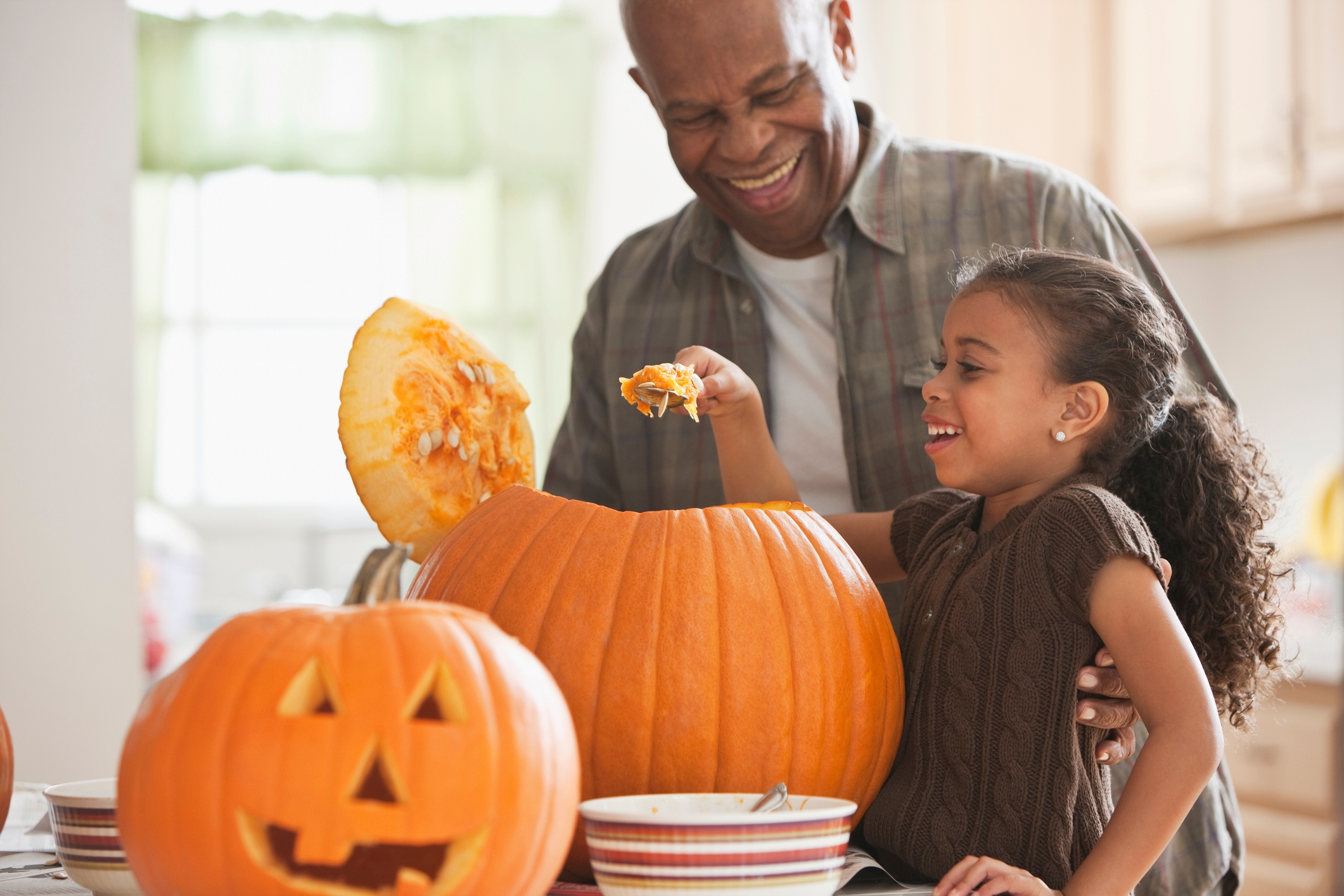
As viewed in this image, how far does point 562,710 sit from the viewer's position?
2.18ft

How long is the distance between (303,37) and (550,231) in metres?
1.07

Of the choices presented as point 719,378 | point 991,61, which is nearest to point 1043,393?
point 719,378

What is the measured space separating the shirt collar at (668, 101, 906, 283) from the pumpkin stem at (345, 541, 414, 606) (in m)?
0.83

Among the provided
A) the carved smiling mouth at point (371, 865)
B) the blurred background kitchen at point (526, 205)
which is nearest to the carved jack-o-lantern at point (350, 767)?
the carved smiling mouth at point (371, 865)

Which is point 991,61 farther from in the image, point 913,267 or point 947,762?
point 947,762

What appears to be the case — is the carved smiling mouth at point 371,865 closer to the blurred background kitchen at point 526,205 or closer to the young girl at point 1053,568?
the young girl at point 1053,568

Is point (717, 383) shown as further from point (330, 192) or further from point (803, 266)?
point (330, 192)

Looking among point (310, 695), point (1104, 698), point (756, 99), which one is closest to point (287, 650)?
point (310, 695)

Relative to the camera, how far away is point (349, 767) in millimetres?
584

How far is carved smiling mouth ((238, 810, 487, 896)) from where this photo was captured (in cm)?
59

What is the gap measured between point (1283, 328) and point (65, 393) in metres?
3.33

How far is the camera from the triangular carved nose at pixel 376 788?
0.62m

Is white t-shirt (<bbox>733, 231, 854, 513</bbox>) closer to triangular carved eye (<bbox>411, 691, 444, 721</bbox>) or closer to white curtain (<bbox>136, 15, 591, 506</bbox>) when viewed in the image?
triangular carved eye (<bbox>411, 691, 444, 721</bbox>)

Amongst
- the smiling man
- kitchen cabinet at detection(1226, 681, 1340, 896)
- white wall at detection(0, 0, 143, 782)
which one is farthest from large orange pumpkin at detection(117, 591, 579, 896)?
kitchen cabinet at detection(1226, 681, 1340, 896)
